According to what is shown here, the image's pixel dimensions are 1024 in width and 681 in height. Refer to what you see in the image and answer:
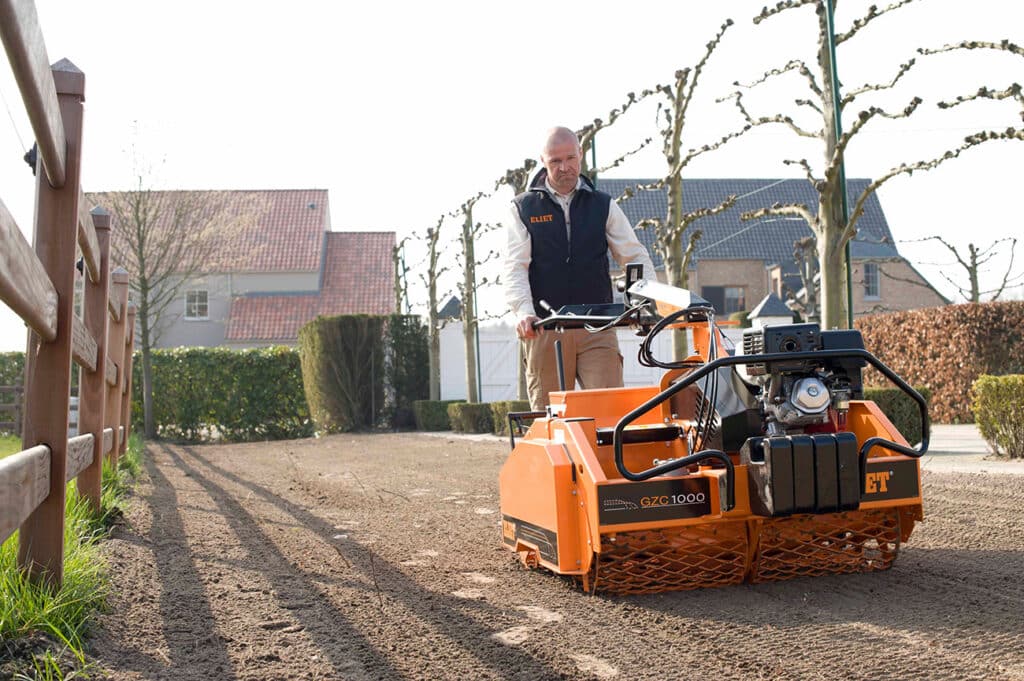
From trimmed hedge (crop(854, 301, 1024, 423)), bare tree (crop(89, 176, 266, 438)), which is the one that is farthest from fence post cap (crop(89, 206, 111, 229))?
bare tree (crop(89, 176, 266, 438))

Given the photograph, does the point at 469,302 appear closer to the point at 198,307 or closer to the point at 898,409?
the point at 898,409

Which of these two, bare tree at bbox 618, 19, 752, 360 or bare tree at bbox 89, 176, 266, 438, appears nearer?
bare tree at bbox 618, 19, 752, 360

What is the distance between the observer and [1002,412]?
9.42 metres

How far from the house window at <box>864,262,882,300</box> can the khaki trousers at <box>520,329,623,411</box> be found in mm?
39285

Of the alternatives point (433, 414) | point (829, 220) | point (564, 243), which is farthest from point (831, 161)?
point (433, 414)

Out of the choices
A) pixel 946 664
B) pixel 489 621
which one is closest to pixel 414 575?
pixel 489 621

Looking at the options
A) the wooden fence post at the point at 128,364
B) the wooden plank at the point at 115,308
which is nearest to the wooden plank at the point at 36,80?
the wooden plank at the point at 115,308

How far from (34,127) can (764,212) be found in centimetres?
966

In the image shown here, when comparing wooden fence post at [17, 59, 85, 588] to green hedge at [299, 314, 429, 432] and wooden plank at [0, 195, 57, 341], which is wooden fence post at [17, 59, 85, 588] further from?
green hedge at [299, 314, 429, 432]

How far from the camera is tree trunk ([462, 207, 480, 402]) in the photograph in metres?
20.5

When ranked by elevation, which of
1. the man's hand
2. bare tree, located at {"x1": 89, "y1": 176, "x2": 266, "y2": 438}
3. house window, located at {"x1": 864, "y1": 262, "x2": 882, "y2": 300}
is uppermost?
house window, located at {"x1": 864, "y1": 262, "x2": 882, "y2": 300}

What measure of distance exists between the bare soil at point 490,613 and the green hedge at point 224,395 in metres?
14.3

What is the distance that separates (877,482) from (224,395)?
17.7 m

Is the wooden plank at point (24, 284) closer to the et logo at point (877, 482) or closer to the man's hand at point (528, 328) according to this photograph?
the man's hand at point (528, 328)
